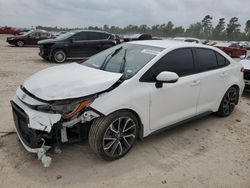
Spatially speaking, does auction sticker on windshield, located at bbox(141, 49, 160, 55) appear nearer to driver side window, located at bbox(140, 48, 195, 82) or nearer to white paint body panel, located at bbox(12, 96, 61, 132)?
driver side window, located at bbox(140, 48, 195, 82)

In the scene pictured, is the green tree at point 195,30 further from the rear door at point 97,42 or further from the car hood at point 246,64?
the car hood at point 246,64

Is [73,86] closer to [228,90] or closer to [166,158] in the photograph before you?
[166,158]

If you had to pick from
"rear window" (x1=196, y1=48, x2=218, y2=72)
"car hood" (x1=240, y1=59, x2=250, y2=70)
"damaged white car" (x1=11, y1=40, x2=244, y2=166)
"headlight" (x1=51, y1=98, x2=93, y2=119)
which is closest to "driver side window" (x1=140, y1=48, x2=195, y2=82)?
"damaged white car" (x1=11, y1=40, x2=244, y2=166)

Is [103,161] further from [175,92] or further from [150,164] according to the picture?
[175,92]

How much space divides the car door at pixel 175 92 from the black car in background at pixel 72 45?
8801 millimetres

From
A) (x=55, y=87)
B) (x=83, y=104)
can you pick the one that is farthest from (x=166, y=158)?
(x=55, y=87)

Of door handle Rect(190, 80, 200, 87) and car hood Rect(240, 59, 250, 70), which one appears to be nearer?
door handle Rect(190, 80, 200, 87)

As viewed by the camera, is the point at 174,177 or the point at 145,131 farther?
the point at 145,131

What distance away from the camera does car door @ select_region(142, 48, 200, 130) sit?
359cm

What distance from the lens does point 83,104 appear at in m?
3.00

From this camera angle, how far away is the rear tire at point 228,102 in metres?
5.02

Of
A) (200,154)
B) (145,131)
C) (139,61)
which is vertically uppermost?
(139,61)

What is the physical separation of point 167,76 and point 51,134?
1727 millimetres

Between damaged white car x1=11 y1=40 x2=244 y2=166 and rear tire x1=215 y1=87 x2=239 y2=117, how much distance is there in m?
0.61
